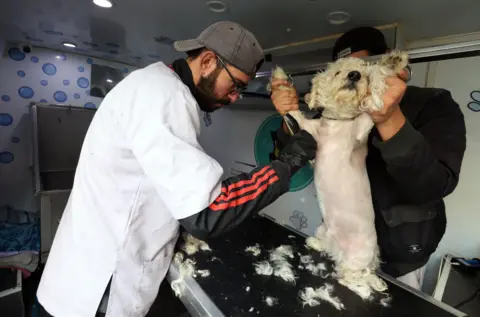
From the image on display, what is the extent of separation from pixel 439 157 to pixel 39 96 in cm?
332

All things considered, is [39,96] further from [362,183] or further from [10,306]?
[362,183]

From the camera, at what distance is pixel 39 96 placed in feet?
9.01

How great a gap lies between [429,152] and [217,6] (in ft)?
3.44

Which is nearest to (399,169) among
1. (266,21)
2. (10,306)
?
(266,21)

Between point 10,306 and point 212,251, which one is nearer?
point 212,251

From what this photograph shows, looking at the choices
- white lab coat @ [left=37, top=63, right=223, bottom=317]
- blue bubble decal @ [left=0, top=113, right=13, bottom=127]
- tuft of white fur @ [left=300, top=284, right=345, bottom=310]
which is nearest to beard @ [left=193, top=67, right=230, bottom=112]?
white lab coat @ [left=37, top=63, right=223, bottom=317]

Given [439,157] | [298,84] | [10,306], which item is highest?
[298,84]

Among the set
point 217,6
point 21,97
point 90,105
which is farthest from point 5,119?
point 217,6

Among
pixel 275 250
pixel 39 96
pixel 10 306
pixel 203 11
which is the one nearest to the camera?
pixel 275 250

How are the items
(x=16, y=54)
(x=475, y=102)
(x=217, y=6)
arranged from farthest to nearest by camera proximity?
1. (x=16, y=54)
2. (x=475, y=102)
3. (x=217, y=6)

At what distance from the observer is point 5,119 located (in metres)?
2.63

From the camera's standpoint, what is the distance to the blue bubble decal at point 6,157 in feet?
8.72

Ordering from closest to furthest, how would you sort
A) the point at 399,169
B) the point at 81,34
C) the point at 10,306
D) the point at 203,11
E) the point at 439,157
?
1. the point at 399,169
2. the point at 439,157
3. the point at 203,11
4. the point at 10,306
5. the point at 81,34

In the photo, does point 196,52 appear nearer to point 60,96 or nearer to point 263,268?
point 263,268
